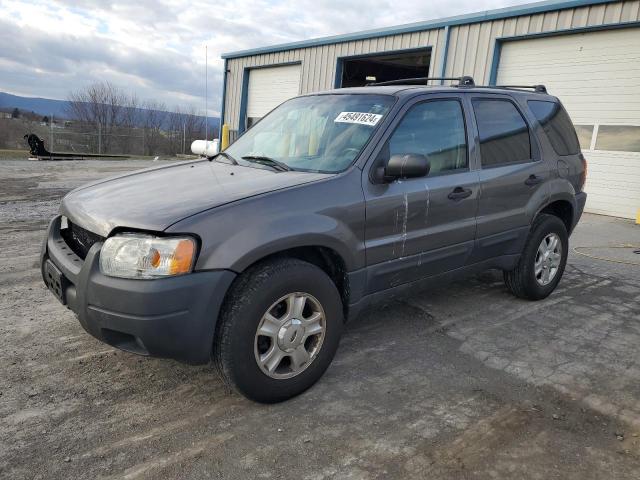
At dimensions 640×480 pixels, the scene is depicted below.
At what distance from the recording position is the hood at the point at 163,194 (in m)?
2.57

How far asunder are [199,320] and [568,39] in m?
10.4

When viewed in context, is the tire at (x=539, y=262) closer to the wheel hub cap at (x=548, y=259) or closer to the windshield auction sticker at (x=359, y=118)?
the wheel hub cap at (x=548, y=259)

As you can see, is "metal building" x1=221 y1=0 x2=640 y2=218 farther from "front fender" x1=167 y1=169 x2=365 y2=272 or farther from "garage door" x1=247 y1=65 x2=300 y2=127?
"front fender" x1=167 y1=169 x2=365 y2=272

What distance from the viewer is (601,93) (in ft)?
32.6

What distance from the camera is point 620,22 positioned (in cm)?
909

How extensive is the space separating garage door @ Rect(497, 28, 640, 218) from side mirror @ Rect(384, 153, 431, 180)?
27.9 feet

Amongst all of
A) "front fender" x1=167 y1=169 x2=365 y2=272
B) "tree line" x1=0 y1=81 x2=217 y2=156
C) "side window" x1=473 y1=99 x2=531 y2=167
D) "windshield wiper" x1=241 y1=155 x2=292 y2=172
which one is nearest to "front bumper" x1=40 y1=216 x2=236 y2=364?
"front fender" x1=167 y1=169 x2=365 y2=272

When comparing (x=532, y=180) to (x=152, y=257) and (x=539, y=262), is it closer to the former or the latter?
(x=539, y=262)

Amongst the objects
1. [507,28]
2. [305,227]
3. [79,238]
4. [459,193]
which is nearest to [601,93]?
[507,28]

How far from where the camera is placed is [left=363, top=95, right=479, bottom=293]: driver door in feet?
10.5

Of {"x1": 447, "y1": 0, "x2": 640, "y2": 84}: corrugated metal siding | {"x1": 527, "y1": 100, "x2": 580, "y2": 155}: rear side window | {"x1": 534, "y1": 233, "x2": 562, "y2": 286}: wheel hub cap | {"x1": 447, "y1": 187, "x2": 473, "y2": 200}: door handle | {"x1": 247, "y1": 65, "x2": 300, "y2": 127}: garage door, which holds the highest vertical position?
{"x1": 447, "y1": 0, "x2": 640, "y2": 84}: corrugated metal siding

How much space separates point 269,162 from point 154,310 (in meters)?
1.43

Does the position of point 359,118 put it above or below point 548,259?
above

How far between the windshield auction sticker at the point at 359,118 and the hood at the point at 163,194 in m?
0.58
